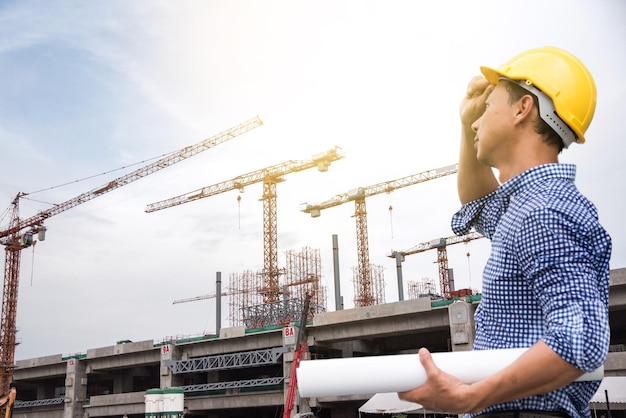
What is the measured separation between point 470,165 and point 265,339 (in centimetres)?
3981

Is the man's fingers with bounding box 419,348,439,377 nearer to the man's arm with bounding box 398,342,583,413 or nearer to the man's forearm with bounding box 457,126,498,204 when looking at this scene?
the man's arm with bounding box 398,342,583,413

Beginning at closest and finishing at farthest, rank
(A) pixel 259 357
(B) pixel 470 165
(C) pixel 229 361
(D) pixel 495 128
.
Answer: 1. (D) pixel 495 128
2. (B) pixel 470 165
3. (A) pixel 259 357
4. (C) pixel 229 361

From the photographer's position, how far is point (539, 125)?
2.04 meters

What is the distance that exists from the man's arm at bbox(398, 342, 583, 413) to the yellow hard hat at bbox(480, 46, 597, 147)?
0.76 meters

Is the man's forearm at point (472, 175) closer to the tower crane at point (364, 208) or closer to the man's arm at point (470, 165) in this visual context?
the man's arm at point (470, 165)

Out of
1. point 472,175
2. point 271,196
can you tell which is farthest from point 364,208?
point 472,175

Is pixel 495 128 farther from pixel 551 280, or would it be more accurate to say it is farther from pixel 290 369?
pixel 290 369

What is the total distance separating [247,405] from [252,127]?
39677mm

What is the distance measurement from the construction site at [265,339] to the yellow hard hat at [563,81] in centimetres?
2593

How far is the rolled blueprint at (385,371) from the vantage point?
1633 mm

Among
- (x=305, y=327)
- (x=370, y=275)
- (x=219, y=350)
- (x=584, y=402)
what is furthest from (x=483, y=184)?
(x=370, y=275)

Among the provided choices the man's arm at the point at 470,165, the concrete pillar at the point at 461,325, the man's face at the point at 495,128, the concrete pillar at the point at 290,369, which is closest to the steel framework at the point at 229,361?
the concrete pillar at the point at 290,369

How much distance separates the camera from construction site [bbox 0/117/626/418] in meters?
35.2

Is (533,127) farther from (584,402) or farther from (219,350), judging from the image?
(219,350)
